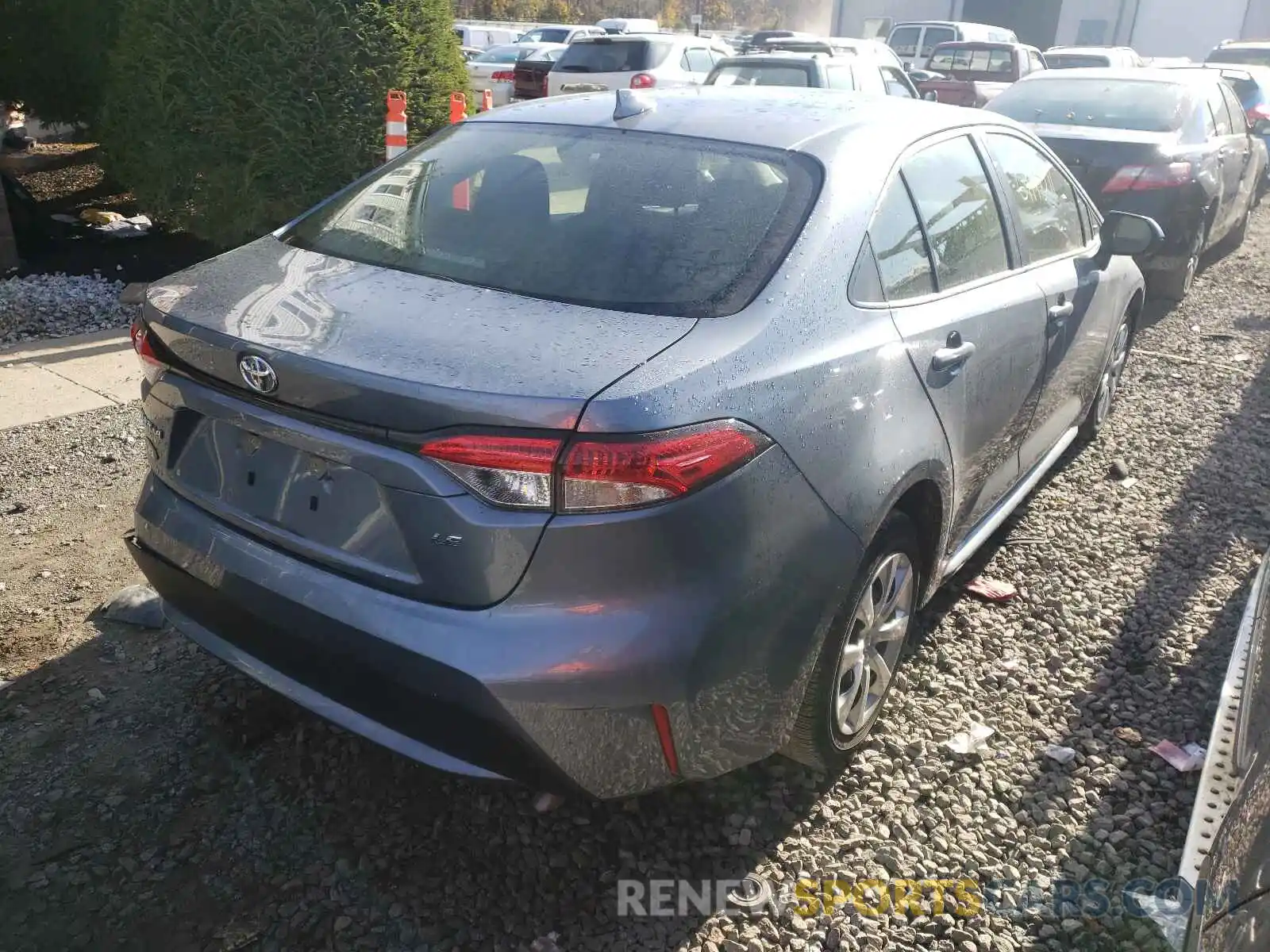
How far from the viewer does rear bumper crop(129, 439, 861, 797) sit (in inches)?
79.3

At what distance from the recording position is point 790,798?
279 centimetres

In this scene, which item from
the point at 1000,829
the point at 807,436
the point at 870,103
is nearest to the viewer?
the point at 807,436

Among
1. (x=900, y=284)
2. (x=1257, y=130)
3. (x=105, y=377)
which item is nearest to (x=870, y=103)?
(x=900, y=284)

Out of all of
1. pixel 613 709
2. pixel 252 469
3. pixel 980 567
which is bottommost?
pixel 980 567

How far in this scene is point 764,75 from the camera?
11.4m

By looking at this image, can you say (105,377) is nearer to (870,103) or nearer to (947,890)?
(870,103)

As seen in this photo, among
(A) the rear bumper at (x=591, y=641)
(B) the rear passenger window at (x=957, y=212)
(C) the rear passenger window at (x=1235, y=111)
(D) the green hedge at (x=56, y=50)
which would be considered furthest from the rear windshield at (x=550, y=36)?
(A) the rear bumper at (x=591, y=641)

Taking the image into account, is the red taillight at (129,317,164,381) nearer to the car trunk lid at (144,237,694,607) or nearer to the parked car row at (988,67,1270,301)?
the car trunk lid at (144,237,694,607)

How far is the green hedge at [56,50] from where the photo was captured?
320 inches

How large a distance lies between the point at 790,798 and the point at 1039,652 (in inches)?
49.9

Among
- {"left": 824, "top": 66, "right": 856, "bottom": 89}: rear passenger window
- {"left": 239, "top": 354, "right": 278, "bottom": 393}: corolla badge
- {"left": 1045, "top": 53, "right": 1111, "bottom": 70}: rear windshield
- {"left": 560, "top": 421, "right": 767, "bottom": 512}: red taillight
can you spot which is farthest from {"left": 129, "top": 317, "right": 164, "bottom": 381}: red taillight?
{"left": 1045, "top": 53, "right": 1111, "bottom": 70}: rear windshield

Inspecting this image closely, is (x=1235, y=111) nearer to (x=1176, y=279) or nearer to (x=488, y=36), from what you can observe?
(x=1176, y=279)

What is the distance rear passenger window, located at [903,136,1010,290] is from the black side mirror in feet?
3.94

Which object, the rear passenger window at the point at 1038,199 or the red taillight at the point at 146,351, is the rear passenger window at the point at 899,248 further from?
the red taillight at the point at 146,351
